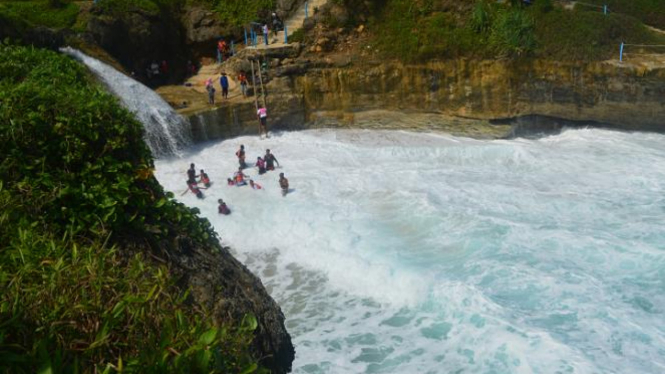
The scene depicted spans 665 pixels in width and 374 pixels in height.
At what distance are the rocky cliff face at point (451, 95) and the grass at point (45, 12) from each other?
24.8ft

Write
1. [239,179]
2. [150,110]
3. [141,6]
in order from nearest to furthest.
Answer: [239,179] → [150,110] → [141,6]

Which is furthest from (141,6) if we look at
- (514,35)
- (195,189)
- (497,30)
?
(514,35)

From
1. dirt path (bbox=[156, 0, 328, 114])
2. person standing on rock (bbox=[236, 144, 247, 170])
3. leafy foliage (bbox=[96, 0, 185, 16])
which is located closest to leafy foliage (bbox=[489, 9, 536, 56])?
dirt path (bbox=[156, 0, 328, 114])

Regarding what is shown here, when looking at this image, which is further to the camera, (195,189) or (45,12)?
(45,12)

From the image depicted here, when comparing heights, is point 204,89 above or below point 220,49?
below

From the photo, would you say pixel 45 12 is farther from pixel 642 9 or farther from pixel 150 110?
pixel 642 9

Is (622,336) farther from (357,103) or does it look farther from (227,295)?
(357,103)

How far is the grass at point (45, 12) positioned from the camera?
21734 mm

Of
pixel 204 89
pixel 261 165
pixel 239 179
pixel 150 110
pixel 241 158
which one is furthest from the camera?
pixel 204 89

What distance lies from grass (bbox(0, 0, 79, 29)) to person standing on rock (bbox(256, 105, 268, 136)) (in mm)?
7503

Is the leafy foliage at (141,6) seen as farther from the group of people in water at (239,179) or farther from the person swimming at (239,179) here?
the person swimming at (239,179)

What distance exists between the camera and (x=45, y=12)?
22500 mm

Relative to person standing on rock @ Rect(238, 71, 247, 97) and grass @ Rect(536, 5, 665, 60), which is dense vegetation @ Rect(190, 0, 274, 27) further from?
grass @ Rect(536, 5, 665, 60)

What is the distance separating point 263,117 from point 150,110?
3.77m
